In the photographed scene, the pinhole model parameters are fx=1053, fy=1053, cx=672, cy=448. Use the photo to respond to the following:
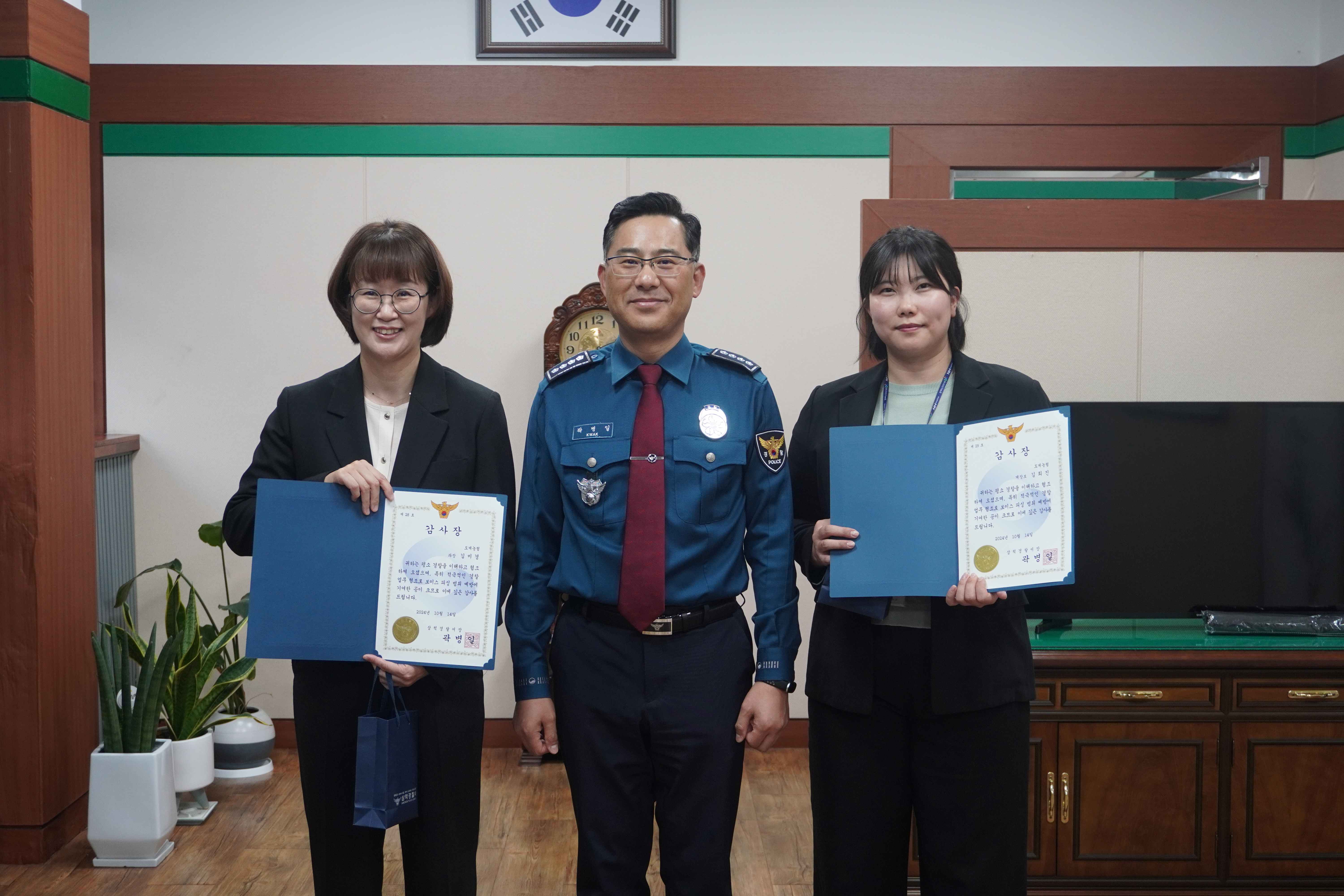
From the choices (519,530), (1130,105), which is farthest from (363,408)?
(1130,105)

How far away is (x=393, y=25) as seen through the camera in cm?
402

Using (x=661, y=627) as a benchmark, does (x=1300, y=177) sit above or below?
above

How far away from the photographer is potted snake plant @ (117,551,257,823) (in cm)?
337

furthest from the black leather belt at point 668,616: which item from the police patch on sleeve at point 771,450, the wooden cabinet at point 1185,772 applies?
the wooden cabinet at point 1185,772

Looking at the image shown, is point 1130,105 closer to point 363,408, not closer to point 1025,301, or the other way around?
point 1025,301

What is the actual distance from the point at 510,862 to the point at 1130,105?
11.5 ft

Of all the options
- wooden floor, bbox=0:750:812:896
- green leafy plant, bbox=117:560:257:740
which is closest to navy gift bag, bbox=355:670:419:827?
wooden floor, bbox=0:750:812:896

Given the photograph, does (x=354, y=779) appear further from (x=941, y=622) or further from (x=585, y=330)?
(x=585, y=330)

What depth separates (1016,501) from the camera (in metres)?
1.79

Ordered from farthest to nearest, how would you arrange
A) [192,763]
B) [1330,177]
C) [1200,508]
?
[1330,177]
[192,763]
[1200,508]

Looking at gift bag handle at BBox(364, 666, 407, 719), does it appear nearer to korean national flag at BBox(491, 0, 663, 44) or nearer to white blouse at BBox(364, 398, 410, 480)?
white blouse at BBox(364, 398, 410, 480)

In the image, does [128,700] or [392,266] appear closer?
[392,266]

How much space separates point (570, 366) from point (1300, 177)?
11.3 ft

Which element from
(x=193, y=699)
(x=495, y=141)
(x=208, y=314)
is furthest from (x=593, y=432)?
(x=208, y=314)
